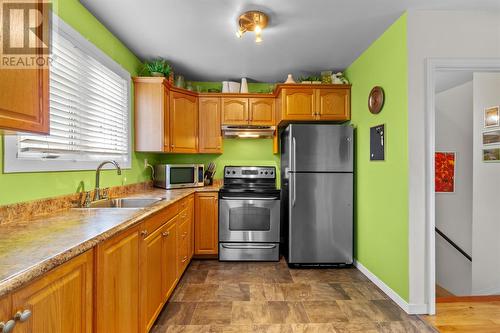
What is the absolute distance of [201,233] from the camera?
3139 millimetres

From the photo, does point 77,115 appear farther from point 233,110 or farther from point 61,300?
point 233,110

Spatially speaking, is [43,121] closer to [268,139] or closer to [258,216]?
[258,216]

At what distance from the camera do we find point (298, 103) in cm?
320

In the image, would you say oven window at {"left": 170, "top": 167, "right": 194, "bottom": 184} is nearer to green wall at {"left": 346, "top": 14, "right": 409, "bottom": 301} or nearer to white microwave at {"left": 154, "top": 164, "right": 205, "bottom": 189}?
white microwave at {"left": 154, "top": 164, "right": 205, "bottom": 189}

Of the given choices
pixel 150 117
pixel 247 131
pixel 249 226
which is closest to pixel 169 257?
pixel 249 226

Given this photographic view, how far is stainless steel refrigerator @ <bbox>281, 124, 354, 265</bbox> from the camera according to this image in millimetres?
2920

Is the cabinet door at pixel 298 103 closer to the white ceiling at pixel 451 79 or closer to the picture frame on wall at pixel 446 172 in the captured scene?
the white ceiling at pixel 451 79

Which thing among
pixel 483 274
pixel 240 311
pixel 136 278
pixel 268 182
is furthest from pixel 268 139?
pixel 483 274

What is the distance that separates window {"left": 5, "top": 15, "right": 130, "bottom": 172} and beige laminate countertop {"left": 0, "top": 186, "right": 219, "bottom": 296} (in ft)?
1.23

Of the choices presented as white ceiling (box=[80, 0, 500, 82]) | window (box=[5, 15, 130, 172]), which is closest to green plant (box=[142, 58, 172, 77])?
white ceiling (box=[80, 0, 500, 82])

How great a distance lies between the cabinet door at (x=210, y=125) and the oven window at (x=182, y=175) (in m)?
0.39

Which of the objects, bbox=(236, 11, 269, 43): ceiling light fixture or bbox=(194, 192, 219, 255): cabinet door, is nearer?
bbox=(236, 11, 269, 43): ceiling light fixture

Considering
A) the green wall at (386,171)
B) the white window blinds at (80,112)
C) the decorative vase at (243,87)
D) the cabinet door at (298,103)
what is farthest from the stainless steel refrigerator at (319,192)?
the white window blinds at (80,112)

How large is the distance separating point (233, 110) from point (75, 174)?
2.16 m
